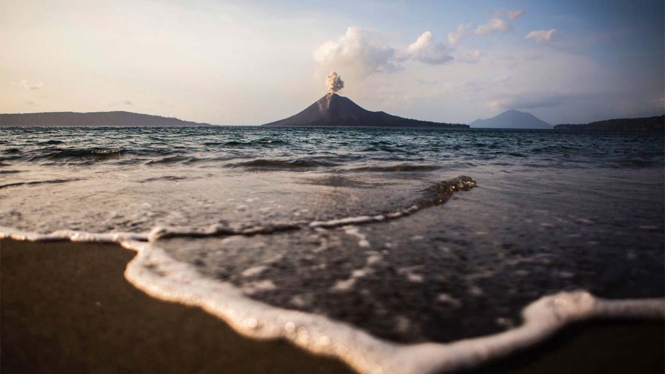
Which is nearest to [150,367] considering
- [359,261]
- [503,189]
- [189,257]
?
[189,257]

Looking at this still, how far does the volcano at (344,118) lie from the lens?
153m

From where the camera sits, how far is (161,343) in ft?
3.87

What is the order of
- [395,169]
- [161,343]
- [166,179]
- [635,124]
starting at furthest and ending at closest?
[635,124]
[395,169]
[166,179]
[161,343]

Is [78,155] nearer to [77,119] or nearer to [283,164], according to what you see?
[283,164]

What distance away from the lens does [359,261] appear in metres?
1.89

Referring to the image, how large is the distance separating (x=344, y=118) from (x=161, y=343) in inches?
6728

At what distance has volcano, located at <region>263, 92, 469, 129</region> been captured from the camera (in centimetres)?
15288

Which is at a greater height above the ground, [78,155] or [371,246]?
[78,155]

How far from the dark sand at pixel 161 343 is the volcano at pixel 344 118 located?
148 m

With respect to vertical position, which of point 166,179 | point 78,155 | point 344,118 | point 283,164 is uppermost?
point 344,118

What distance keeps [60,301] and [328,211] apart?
6.52ft

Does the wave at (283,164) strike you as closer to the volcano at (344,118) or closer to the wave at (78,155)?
the wave at (78,155)

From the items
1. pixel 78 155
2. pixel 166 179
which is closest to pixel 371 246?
pixel 166 179

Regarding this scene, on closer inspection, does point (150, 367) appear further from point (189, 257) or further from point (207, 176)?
point (207, 176)
